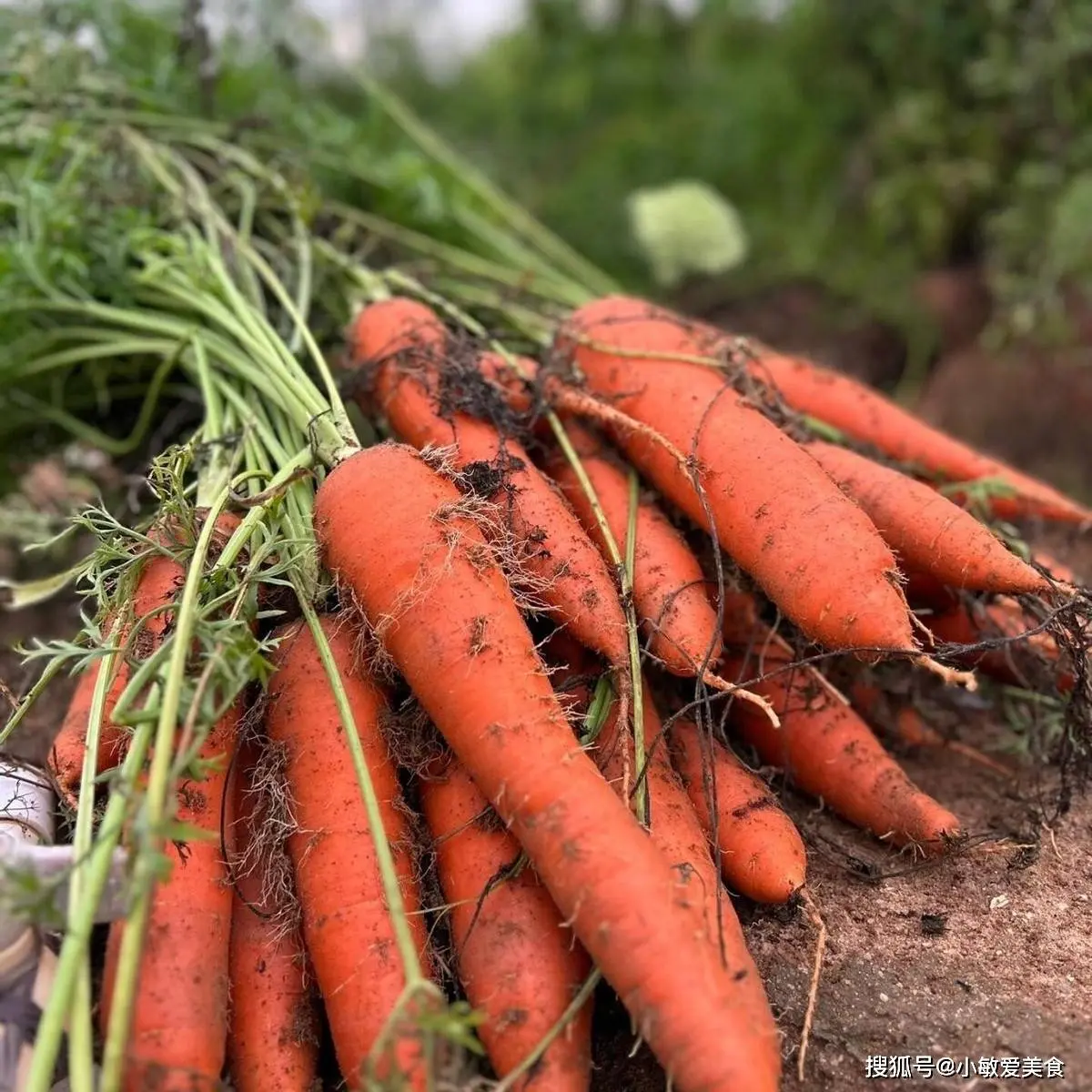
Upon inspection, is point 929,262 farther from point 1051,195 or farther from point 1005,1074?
point 1005,1074

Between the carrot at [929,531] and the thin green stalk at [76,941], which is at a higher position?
the carrot at [929,531]

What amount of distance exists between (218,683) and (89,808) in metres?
0.26

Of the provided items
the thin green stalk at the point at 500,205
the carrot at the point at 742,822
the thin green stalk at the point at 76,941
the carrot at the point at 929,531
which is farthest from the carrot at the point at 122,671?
the thin green stalk at the point at 500,205

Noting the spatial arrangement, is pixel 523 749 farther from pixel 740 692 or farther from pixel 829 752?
pixel 829 752

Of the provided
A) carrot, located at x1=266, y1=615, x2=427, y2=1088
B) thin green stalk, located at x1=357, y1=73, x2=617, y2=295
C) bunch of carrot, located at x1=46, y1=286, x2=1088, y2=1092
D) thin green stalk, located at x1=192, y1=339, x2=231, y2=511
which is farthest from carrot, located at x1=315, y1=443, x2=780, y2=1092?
thin green stalk, located at x1=357, y1=73, x2=617, y2=295

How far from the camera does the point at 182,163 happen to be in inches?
106

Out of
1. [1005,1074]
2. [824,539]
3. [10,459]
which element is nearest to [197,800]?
[824,539]

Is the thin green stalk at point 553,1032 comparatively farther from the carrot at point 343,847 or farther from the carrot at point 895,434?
the carrot at point 895,434

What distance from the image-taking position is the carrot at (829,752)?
1.80m

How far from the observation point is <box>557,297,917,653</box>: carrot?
1.68 m

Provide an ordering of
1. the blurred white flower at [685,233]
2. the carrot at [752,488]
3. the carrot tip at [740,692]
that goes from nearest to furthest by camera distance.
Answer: the carrot tip at [740,692] < the carrot at [752,488] < the blurred white flower at [685,233]

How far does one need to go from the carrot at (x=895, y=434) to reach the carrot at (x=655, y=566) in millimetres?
459

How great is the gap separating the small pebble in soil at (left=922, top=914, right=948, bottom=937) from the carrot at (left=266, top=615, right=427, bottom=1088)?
829mm

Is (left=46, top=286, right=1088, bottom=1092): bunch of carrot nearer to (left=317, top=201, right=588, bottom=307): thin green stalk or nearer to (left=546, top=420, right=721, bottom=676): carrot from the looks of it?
(left=546, top=420, right=721, bottom=676): carrot
